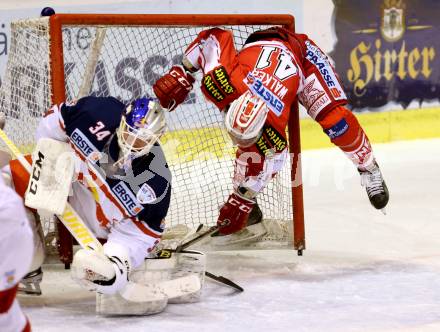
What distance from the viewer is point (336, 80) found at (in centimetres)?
375

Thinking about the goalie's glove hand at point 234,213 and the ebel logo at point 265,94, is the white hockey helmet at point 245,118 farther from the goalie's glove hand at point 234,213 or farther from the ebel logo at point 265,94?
the goalie's glove hand at point 234,213

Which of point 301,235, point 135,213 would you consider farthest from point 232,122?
point 301,235

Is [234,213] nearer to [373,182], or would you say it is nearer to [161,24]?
[373,182]

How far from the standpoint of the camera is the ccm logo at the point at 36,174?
3.02 meters

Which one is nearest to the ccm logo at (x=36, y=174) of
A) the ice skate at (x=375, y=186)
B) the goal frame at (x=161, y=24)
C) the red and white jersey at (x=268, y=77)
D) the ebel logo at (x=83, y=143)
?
the ebel logo at (x=83, y=143)

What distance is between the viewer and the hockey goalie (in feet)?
9.67

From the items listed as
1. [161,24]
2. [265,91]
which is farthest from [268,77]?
[161,24]

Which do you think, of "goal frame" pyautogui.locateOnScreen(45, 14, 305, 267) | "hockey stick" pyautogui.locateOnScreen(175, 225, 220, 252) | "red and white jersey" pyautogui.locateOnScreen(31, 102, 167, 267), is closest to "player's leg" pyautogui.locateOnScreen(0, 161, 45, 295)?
"red and white jersey" pyautogui.locateOnScreen(31, 102, 167, 267)

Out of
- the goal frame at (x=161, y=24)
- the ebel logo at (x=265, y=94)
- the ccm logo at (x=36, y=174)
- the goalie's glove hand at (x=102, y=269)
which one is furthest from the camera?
the ebel logo at (x=265, y=94)

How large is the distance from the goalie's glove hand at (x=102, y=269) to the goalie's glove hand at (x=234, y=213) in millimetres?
739

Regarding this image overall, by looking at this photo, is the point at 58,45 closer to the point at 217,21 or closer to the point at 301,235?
the point at 217,21

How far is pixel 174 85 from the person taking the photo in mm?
3697

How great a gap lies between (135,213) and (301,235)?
977 millimetres

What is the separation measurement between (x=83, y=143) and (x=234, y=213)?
2.49 feet
